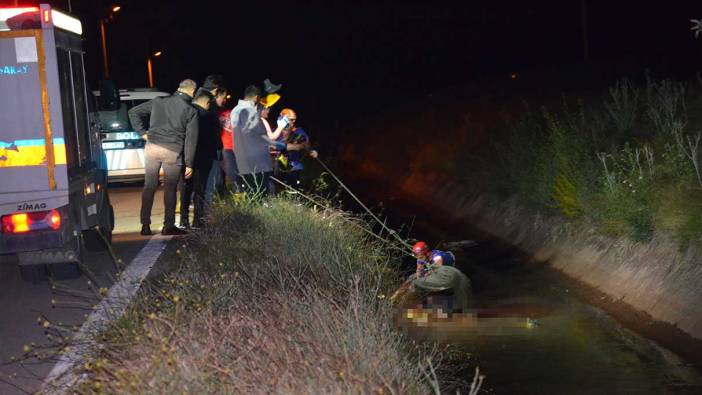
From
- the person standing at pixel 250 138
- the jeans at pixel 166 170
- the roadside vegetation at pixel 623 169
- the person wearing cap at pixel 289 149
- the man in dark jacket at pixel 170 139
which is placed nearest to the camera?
the roadside vegetation at pixel 623 169

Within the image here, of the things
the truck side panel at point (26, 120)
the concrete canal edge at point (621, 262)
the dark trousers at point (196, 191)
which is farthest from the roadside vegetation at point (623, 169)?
the truck side panel at point (26, 120)

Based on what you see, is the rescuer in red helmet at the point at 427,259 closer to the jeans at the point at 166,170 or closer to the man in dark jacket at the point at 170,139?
the man in dark jacket at the point at 170,139

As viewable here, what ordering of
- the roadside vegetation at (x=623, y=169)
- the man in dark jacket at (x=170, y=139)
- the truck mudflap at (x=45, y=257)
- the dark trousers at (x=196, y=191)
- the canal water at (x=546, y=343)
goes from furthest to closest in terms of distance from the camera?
the dark trousers at (x=196, y=191)
the man in dark jacket at (x=170, y=139)
the roadside vegetation at (x=623, y=169)
the truck mudflap at (x=45, y=257)
the canal water at (x=546, y=343)

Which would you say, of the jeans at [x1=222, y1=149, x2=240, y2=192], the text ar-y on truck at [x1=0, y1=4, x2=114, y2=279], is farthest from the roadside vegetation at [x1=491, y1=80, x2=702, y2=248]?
the text ar-y on truck at [x1=0, y1=4, x2=114, y2=279]

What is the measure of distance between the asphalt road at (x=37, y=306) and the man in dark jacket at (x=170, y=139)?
24.3 inches

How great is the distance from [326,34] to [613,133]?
2939 inches

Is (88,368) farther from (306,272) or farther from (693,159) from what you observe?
(693,159)

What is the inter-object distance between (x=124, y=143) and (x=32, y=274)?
11.2 meters

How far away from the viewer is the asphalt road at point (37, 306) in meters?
7.32

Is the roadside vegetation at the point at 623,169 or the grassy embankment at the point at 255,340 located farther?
the roadside vegetation at the point at 623,169

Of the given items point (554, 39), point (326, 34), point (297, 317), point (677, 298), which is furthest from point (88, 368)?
point (326, 34)

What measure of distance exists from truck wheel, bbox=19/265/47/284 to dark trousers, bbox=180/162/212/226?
110 inches

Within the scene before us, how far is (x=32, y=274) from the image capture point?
11352 millimetres

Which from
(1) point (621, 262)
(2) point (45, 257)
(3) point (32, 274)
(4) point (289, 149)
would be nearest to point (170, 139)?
(4) point (289, 149)
